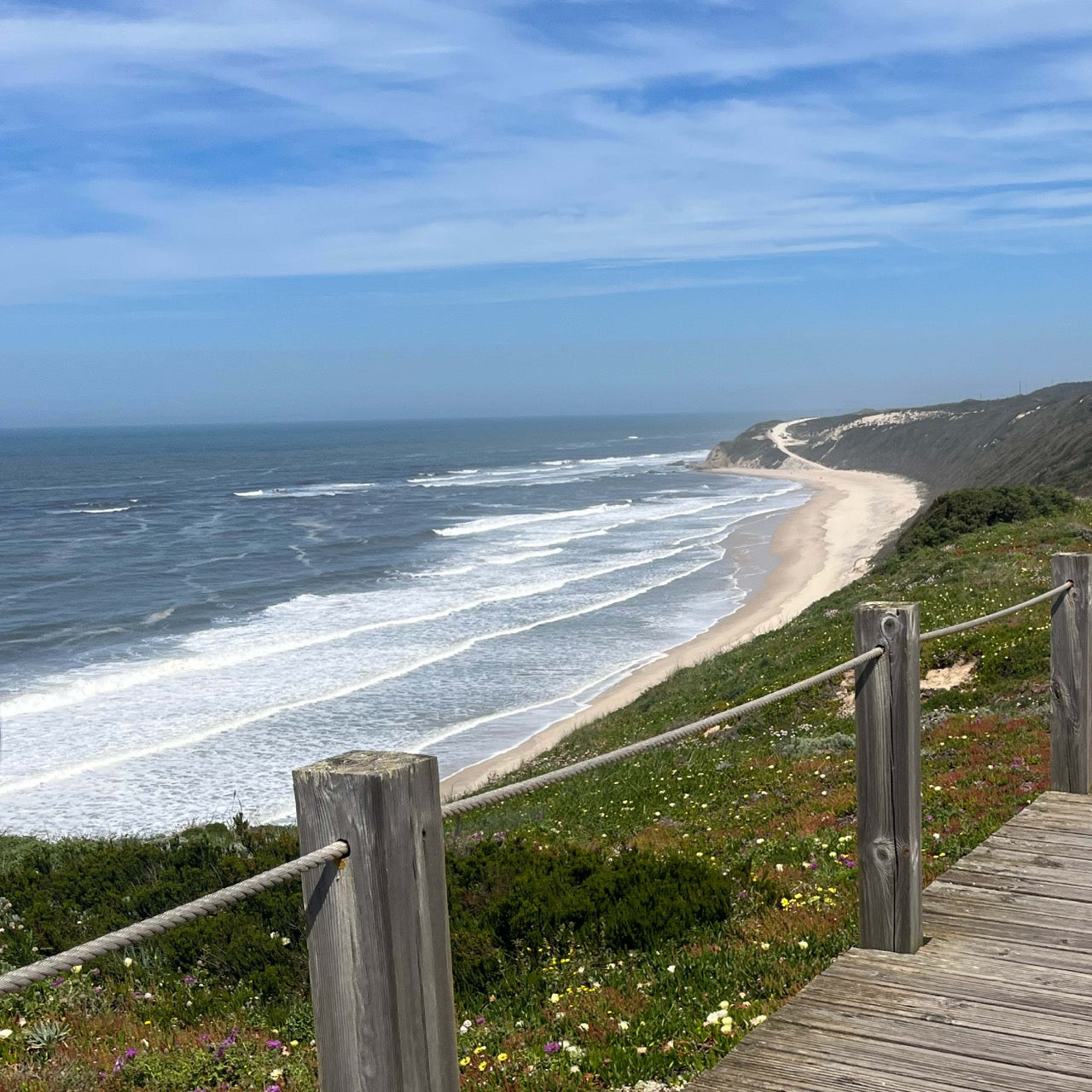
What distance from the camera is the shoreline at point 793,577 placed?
73.5 ft

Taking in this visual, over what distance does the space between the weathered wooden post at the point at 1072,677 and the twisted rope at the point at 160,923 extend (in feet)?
17.4

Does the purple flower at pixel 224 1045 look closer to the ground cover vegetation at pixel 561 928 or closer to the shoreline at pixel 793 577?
the ground cover vegetation at pixel 561 928

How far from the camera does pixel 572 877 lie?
696 cm

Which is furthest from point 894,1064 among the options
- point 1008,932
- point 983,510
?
point 983,510

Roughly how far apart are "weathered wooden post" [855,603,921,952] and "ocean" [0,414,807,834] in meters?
15.9

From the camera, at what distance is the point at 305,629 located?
118ft

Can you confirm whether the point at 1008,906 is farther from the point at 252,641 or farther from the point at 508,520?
the point at 508,520

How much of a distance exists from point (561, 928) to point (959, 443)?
105 meters

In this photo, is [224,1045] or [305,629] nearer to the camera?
[224,1045]

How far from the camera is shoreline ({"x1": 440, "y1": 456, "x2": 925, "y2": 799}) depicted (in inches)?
882

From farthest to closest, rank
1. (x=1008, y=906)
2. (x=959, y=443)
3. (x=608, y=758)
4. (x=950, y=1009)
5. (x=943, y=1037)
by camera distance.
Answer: (x=959, y=443), (x=1008, y=906), (x=950, y=1009), (x=943, y=1037), (x=608, y=758)

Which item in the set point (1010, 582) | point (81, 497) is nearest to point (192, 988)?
point (1010, 582)

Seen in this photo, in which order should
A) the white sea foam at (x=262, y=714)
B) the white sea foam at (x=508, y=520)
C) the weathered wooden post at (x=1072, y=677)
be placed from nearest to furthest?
the weathered wooden post at (x=1072, y=677)
the white sea foam at (x=262, y=714)
the white sea foam at (x=508, y=520)

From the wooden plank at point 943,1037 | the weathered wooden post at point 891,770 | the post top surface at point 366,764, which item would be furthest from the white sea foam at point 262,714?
the post top surface at point 366,764
